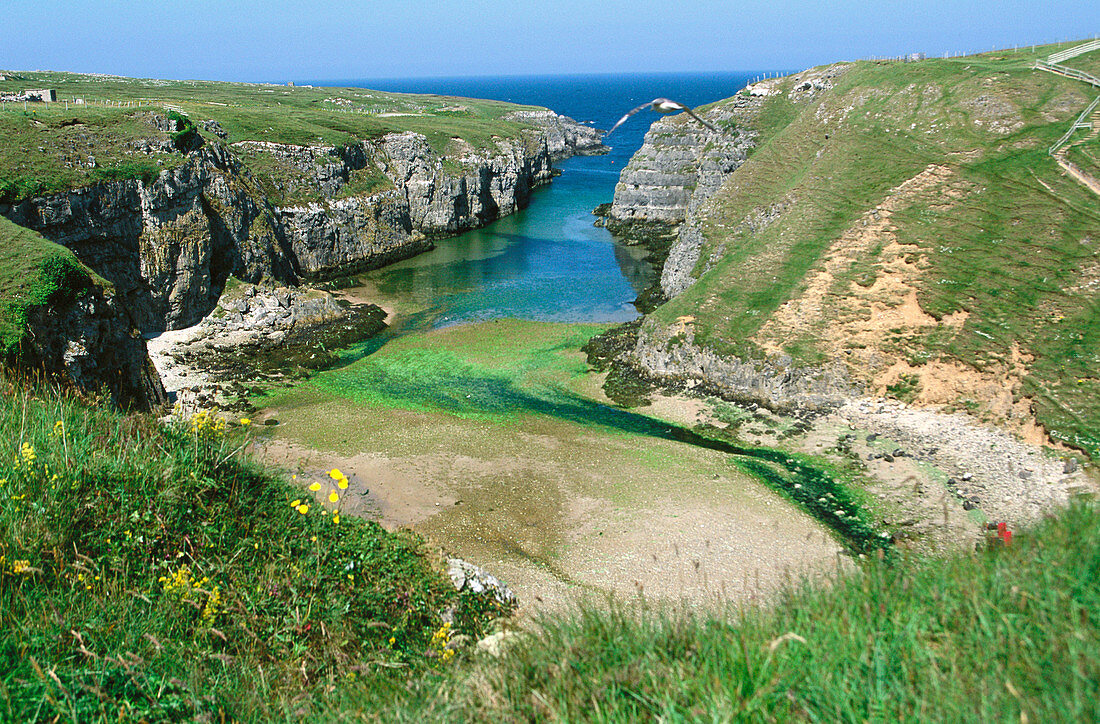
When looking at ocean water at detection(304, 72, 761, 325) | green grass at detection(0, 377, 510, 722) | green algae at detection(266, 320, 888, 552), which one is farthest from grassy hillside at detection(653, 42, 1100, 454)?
green grass at detection(0, 377, 510, 722)

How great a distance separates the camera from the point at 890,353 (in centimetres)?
3331

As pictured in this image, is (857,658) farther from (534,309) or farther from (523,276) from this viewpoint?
(523,276)

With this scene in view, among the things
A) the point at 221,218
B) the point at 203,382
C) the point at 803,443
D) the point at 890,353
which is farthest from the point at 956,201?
the point at 221,218

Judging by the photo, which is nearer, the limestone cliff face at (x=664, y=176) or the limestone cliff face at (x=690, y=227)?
the limestone cliff face at (x=690, y=227)

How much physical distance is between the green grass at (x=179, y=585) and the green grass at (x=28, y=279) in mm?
15108

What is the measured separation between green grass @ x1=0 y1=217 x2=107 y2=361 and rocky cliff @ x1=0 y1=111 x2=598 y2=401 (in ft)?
3.46

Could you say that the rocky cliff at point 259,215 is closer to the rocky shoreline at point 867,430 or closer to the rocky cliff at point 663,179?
the rocky cliff at point 663,179

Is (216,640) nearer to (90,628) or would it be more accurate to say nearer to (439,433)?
(90,628)

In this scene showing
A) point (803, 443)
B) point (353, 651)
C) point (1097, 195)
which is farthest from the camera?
point (1097, 195)

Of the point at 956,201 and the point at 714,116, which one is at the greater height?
the point at 714,116

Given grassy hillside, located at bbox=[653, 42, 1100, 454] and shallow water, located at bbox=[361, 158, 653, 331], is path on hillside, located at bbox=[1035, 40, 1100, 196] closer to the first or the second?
grassy hillside, located at bbox=[653, 42, 1100, 454]

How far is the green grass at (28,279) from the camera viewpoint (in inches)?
922

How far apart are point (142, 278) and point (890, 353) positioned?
4554 cm

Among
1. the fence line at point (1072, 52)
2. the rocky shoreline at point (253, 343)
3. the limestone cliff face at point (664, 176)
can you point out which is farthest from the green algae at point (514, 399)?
the fence line at point (1072, 52)
